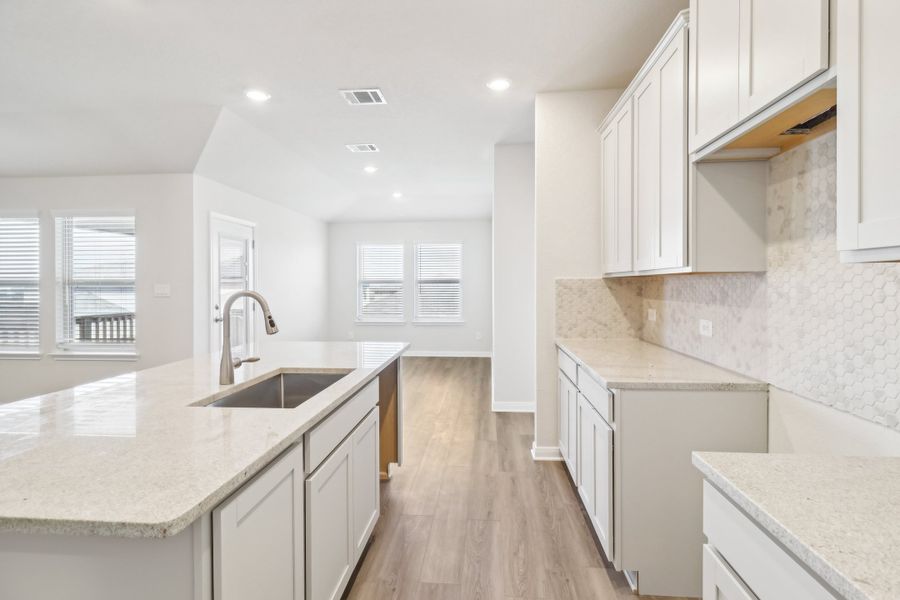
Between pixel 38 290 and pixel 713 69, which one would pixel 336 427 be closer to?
pixel 713 69

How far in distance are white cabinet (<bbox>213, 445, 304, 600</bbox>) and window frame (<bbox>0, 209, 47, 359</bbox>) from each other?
546 centimetres

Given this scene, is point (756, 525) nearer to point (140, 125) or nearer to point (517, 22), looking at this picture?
point (517, 22)

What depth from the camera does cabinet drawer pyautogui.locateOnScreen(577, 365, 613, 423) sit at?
196 cm

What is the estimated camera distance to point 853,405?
54.4 inches

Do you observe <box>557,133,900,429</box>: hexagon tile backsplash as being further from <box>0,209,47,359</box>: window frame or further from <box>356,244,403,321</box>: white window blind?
<box>356,244,403,321</box>: white window blind

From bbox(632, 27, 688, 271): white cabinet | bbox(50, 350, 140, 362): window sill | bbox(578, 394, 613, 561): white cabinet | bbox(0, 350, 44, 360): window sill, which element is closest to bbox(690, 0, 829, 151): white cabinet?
bbox(632, 27, 688, 271): white cabinet

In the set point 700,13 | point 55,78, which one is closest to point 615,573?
point 700,13

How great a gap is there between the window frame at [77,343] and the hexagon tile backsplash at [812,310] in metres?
5.40

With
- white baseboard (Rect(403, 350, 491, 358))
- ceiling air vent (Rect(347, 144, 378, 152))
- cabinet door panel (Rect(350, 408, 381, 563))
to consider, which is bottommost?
white baseboard (Rect(403, 350, 491, 358))

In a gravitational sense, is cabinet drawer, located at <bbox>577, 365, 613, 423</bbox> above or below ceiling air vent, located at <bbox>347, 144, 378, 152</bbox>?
below

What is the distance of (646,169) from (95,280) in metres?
5.53

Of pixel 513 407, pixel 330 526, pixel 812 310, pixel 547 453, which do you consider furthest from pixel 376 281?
pixel 812 310

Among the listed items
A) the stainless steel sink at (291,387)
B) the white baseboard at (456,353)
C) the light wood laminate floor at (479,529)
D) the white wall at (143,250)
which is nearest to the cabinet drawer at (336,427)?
the stainless steel sink at (291,387)

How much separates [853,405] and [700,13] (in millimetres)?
1459
